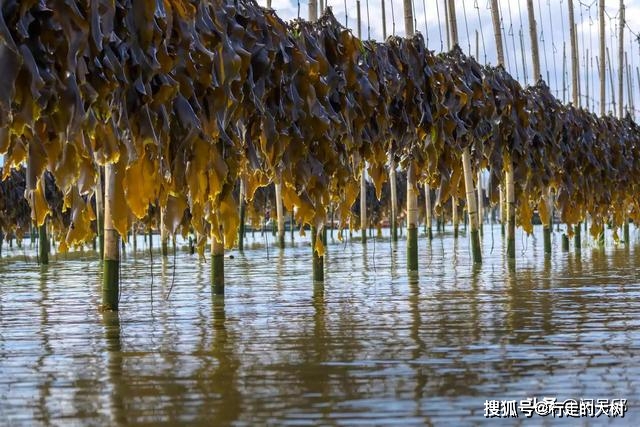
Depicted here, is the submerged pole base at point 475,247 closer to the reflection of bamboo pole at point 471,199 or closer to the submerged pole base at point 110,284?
the reflection of bamboo pole at point 471,199

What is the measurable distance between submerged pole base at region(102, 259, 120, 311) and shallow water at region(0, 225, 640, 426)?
12 centimetres

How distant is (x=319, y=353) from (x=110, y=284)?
2.86 metres

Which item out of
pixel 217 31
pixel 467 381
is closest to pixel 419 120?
pixel 217 31

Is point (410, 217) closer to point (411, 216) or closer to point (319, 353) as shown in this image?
point (411, 216)

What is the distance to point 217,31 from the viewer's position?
648 cm

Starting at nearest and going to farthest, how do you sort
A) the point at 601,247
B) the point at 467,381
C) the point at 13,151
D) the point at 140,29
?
the point at 467,381 → the point at 140,29 → the point at 13,151 → the point at 601,247

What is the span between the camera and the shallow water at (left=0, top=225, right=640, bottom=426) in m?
3.94

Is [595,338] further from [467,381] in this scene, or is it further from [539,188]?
[539,188]

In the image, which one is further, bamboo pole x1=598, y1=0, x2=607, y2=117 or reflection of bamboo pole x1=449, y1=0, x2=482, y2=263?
bamboo pole x1=598, y1=0, x2=607, y2=117

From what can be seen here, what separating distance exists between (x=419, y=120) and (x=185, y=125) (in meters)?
5.07

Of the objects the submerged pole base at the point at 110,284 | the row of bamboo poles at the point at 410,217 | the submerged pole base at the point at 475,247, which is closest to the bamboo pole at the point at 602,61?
the row of bamboo poles at the point at 410,217

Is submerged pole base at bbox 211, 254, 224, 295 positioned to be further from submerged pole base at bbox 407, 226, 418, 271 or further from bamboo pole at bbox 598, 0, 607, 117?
bamboo pole at bbox 598, 0, 607, 117

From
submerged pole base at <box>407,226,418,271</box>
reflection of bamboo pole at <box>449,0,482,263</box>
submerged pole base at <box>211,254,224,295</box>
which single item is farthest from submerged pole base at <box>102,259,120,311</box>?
reflection of bamboo pole at <box>449,0,482,263</box>

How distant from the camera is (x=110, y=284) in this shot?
7730 mm
